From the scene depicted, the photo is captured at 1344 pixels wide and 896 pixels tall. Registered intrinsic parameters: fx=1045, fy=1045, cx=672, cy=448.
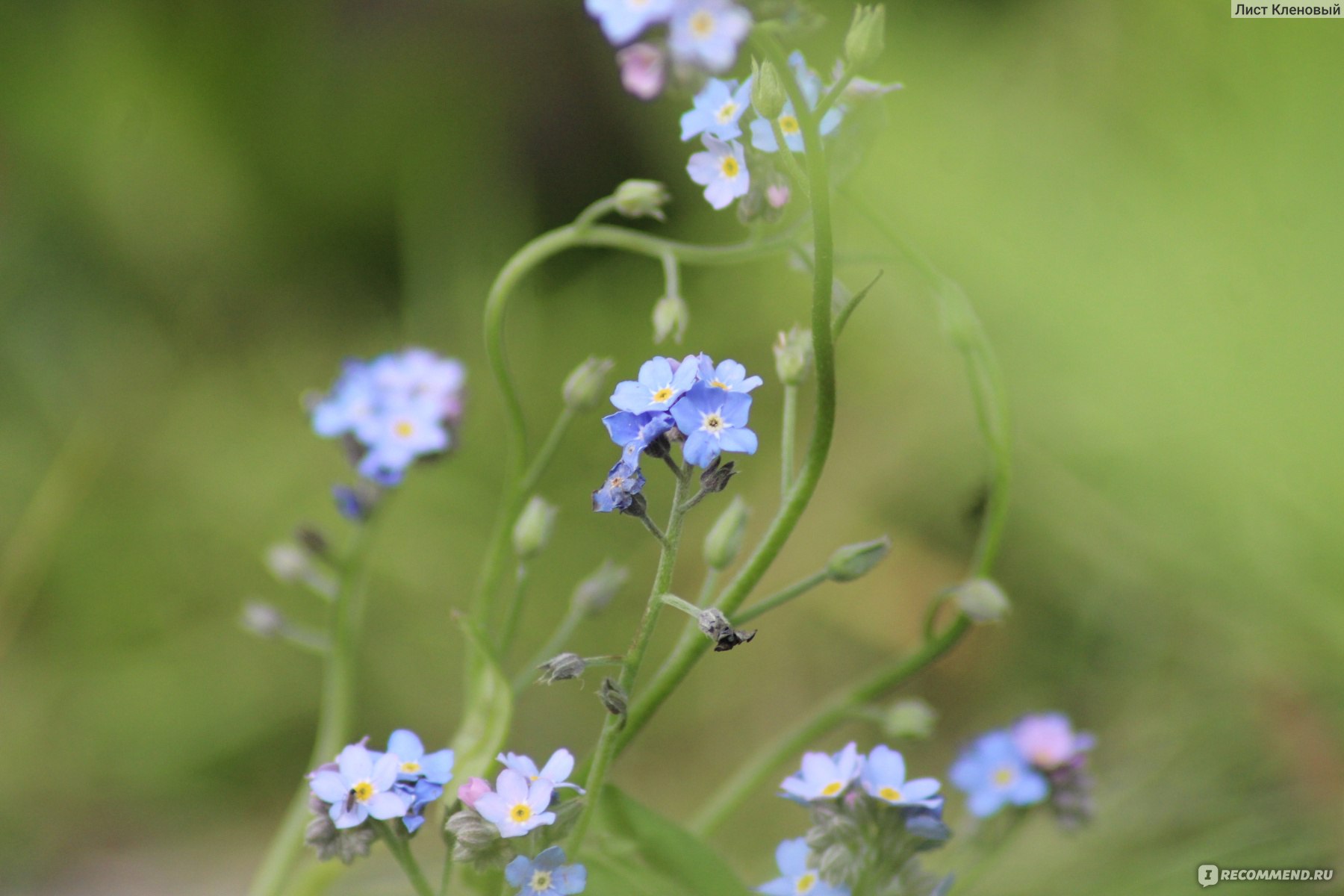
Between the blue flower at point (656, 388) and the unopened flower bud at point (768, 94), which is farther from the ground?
the unopened flower bud at point (768, 94)

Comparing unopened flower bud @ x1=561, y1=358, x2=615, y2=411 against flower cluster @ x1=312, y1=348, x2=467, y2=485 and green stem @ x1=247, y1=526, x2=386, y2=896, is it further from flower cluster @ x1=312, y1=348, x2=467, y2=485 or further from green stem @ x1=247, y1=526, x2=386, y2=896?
green stem @ x1=247, y1=526, x2=386, y2=896

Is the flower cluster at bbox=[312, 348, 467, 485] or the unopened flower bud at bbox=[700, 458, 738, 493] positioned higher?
the flower cluster at bbox=[312, 348, 467, 485]

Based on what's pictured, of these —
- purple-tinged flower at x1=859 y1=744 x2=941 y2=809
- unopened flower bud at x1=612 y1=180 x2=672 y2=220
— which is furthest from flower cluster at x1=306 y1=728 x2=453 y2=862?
unopened flower bud at x1=612 y1=180 x2=672 y2=220

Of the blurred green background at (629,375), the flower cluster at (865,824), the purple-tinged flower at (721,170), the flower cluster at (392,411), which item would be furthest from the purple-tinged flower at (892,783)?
the blurred green background at (629,375)

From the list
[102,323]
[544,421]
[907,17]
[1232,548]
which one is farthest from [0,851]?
[907,17]

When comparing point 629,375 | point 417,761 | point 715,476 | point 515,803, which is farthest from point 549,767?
point 629,375

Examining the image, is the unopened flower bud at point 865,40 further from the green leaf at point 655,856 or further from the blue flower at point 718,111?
the green leaf at point 655,856

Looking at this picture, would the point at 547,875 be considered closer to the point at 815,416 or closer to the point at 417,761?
the point at 417,761
